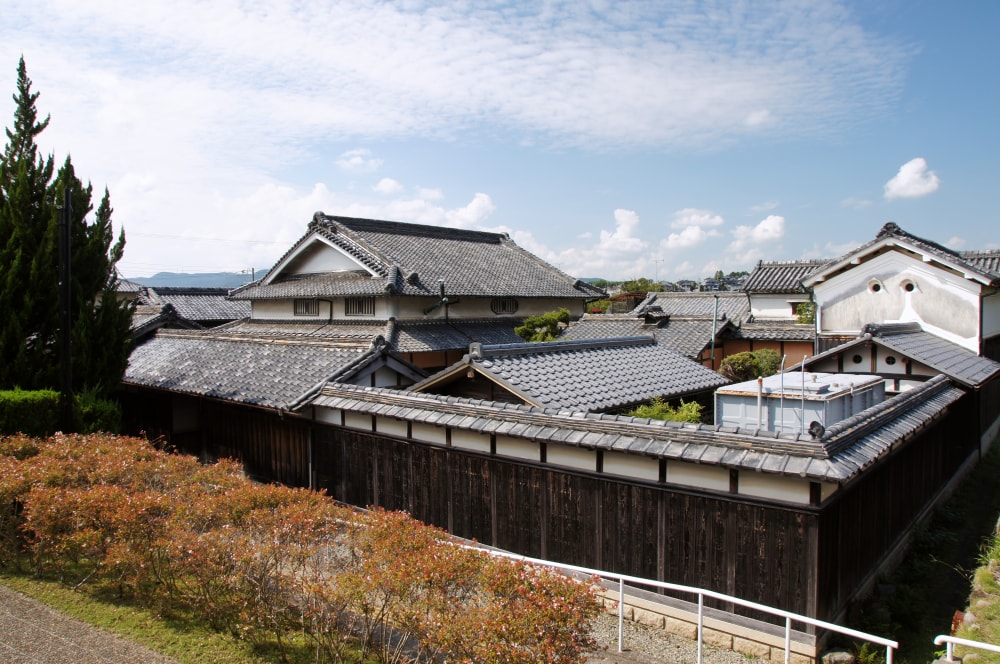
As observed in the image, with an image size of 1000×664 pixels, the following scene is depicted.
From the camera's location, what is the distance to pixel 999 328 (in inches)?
859

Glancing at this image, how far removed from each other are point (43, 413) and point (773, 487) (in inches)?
616

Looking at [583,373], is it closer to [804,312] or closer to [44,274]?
[44,274]

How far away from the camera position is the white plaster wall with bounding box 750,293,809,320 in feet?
124

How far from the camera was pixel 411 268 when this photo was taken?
27.5 meters

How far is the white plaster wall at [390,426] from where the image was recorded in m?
12.5

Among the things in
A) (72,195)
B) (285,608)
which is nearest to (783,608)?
(285,608)

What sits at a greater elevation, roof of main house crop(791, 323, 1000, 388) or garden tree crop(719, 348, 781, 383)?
roof of main house crop(791, 323, 1000, 388)

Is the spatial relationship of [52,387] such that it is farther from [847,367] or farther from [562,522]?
[847,367]

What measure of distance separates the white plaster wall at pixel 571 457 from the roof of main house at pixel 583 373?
2.10 meters

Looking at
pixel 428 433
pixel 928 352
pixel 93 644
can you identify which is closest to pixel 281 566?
pixel 93 644

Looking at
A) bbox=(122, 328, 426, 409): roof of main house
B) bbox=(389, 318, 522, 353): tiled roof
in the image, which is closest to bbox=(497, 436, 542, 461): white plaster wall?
bbox=(122, 328, 426, 409): roof of main house

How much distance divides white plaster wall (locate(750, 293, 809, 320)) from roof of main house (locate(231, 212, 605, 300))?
473 inches

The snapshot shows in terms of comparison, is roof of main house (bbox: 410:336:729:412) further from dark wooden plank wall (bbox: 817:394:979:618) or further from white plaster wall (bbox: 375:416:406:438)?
dark wooden plank wall (bbox: 817:394:979:618)

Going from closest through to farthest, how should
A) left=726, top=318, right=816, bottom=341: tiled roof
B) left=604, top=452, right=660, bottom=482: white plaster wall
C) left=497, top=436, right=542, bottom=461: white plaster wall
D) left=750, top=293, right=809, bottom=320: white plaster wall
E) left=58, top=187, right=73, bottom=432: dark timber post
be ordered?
left=604, top=452, right=660, bottom=482: white plaster wall → left=497, top=436, right=542, bottom=461: white plaster wall → left=58, top=187, right=73, bottom=432: dark timber post → left=726, top=318, right=816, bottom=341: tiled roof → left=750, top=293, right=809, bottom=320: white plaster wall
